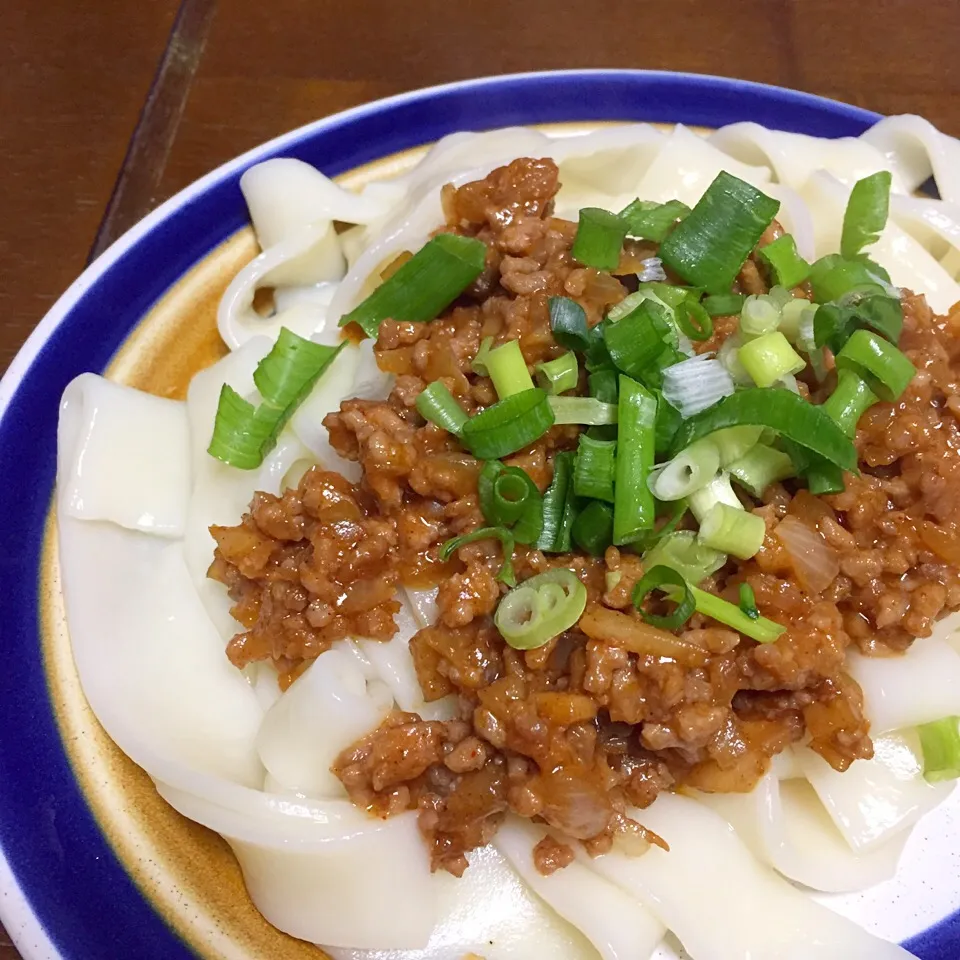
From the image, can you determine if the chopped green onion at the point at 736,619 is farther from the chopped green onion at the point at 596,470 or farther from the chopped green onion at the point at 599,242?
the chopped green onion at the point at 599,242

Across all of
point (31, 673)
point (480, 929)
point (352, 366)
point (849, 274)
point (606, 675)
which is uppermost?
point (849, 274)

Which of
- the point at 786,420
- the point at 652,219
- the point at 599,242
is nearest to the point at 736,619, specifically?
the point at 786,420

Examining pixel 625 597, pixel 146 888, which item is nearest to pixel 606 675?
pixel 625 597

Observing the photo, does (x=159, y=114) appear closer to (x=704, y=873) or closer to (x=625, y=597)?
(x=625, y=597)

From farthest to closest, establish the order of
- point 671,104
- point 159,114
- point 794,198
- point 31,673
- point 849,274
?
point 159,114, point 671,104, point 794,198, point 849,274, point 31,673

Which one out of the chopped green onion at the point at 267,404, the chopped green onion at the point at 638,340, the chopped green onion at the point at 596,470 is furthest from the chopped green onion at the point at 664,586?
the chopped green onion at the point at 267,404

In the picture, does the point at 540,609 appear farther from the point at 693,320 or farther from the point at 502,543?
the point at 693,320
